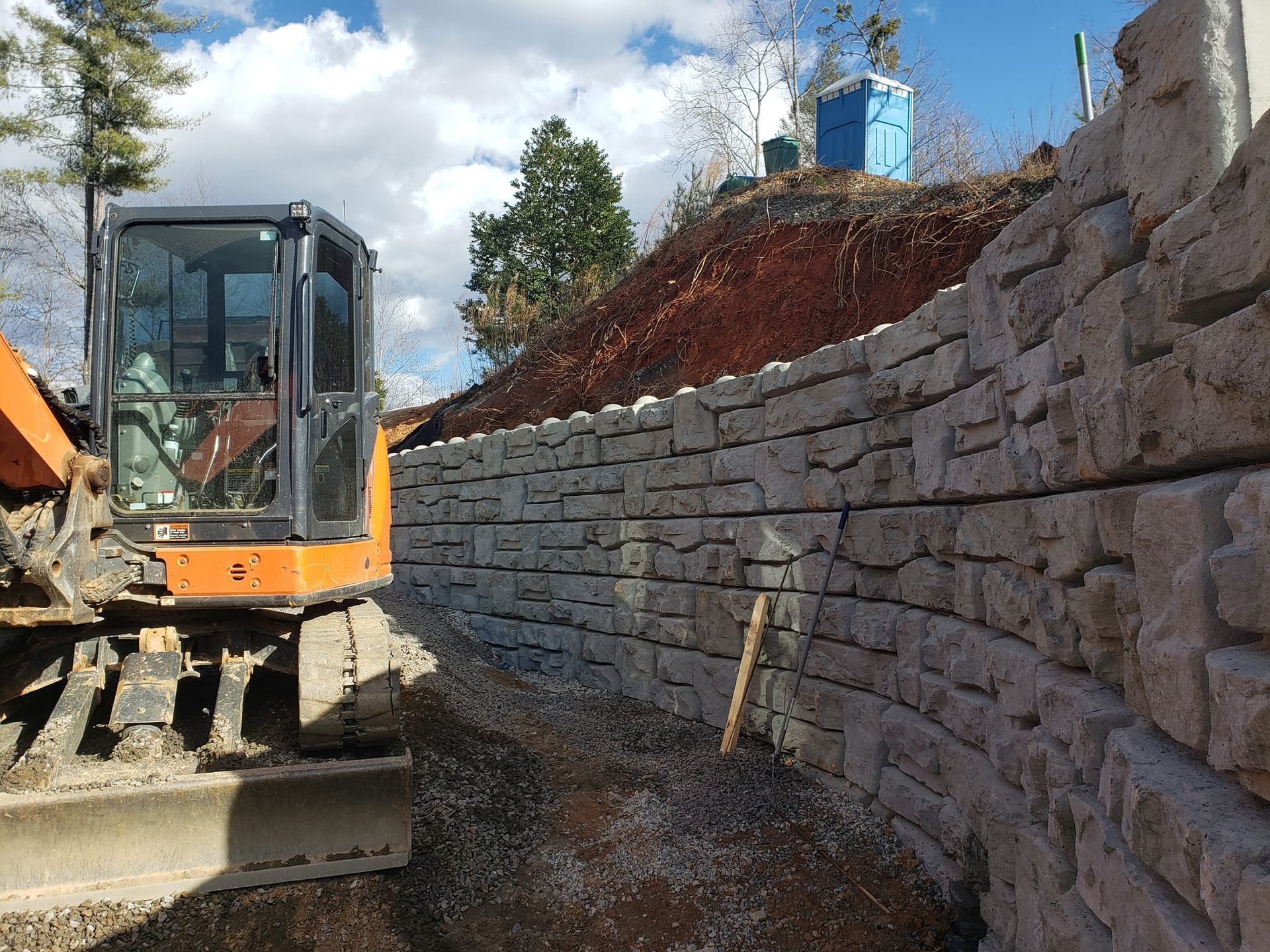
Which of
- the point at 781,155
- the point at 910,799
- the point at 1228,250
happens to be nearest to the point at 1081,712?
the point at 1228,250

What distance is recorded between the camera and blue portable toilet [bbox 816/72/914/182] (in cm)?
1097

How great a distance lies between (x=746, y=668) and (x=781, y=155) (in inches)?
352

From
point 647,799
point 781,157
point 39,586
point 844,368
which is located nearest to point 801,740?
point 647,799

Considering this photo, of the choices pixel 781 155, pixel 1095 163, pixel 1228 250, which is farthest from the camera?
pixel 781 155

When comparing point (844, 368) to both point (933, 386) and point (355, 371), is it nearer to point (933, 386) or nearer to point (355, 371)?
point (933, 386)

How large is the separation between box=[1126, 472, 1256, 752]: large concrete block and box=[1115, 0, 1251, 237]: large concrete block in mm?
673

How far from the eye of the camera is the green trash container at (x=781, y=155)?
12.4m

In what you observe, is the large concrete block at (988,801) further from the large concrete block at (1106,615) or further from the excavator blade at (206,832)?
the excavator blade at (206,832)

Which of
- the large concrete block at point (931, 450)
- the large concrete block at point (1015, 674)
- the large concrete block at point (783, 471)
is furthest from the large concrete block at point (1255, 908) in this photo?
the large concrete block at point (783, 471)

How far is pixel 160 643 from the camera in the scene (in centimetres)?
493

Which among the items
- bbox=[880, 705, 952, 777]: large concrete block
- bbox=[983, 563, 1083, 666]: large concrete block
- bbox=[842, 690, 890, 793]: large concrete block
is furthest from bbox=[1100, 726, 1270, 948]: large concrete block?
bbox=[842, 690, 890, 793]: large concrete block

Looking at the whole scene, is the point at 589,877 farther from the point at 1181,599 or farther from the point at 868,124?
the point at 868,124

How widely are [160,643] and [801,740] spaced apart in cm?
354

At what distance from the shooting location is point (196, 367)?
5.15 meters
